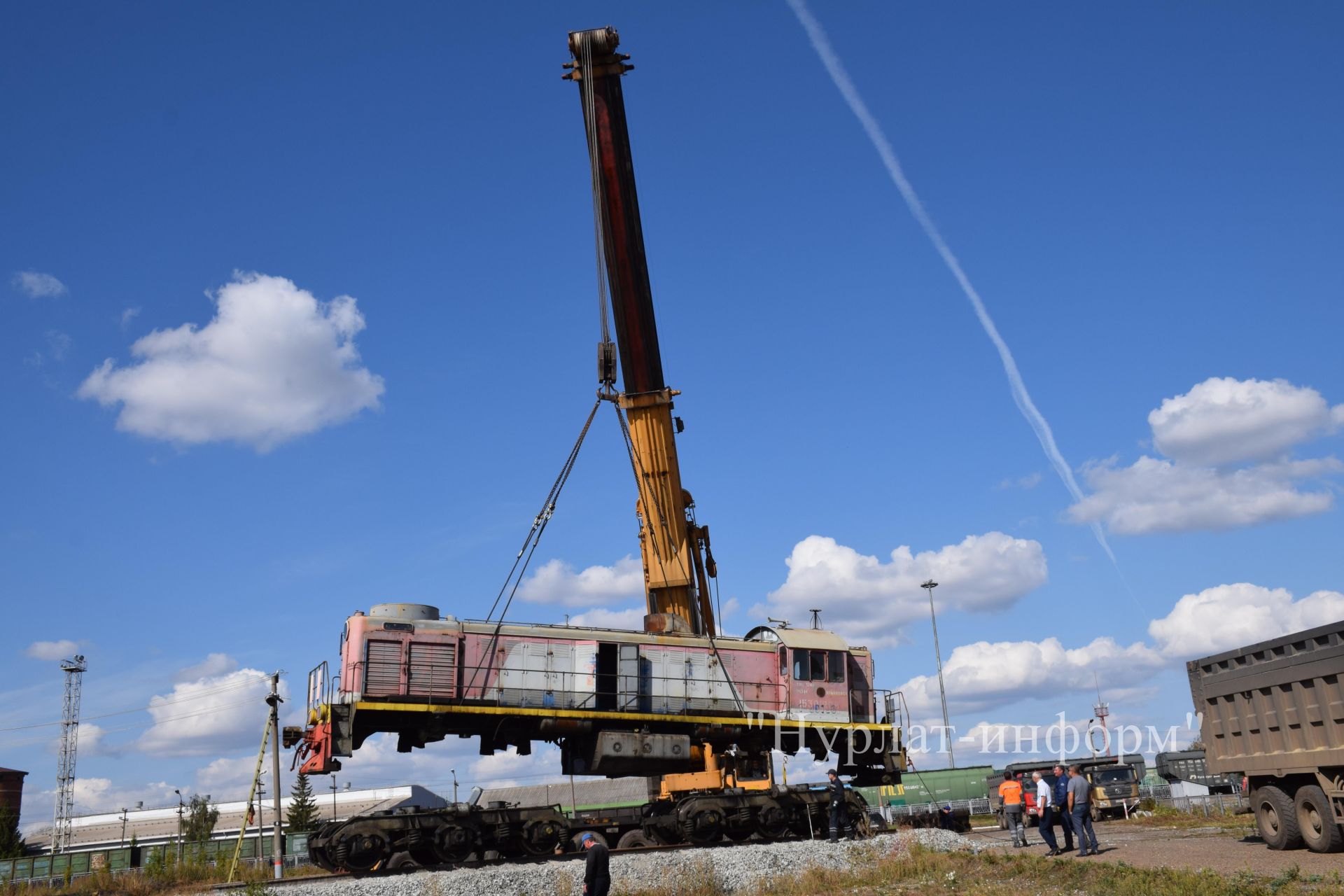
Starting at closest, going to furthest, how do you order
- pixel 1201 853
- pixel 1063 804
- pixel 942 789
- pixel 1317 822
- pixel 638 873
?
pixel 1317 822 → pixel 638 873 → pixel 1201 853 → pixel 1063 804 → pixel 942 789

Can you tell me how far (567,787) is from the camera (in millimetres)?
81250

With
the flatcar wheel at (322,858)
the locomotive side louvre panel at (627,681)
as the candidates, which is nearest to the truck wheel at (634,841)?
the locomotive side louvre panel at (627,681)

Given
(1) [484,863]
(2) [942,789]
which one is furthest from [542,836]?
(2) [942,789]

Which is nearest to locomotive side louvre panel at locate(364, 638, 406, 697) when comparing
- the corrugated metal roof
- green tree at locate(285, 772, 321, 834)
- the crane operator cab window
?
the crane operator cab window

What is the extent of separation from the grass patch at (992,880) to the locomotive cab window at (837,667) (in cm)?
502

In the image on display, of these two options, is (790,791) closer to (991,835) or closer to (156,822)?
(991,835)

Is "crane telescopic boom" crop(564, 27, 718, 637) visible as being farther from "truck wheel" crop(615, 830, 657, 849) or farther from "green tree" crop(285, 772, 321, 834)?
"green tree" crop(285, 772, 321, 834)

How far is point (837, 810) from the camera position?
19.2 m

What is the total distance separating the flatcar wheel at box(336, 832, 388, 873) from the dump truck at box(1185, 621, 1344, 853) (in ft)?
45.8

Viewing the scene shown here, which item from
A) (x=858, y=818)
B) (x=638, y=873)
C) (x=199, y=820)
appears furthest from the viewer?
(x=199, y=820)

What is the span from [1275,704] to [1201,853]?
320 centimetres

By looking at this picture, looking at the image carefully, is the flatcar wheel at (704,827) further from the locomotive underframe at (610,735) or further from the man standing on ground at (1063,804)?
the man standing on ground at (1063,804)

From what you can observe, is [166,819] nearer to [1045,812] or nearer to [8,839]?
[8,839]

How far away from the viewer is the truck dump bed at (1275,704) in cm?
1352
